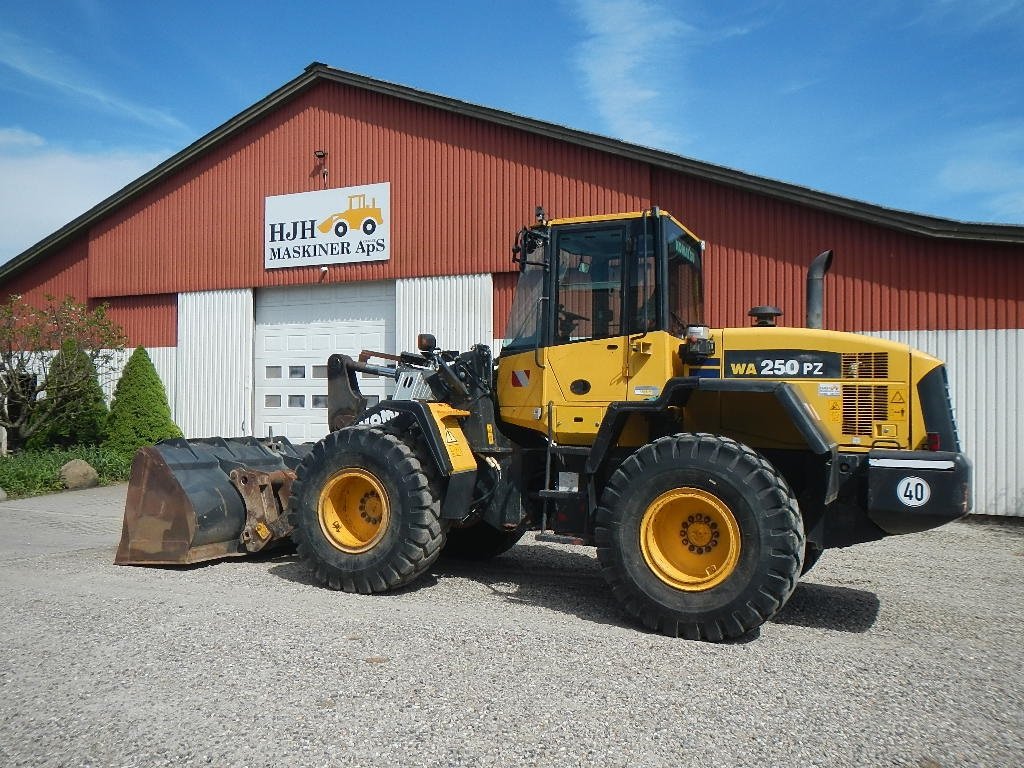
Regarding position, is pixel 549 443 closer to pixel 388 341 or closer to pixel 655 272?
pixel 655 272

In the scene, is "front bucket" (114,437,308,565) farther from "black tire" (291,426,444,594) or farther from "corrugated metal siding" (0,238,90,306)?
"corrugated metal siding" (0,238,90,306)

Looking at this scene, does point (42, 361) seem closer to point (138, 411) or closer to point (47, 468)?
point (138, 411)

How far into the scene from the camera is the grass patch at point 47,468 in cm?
1370

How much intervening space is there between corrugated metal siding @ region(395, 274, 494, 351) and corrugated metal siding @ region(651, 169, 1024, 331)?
3.36 meters

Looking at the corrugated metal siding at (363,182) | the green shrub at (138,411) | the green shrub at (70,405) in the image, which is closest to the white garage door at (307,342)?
the corrugated metal siding at (363,182)

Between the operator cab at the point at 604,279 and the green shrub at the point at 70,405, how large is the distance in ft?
41.4

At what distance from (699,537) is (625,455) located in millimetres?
1042

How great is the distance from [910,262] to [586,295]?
700 centimetres

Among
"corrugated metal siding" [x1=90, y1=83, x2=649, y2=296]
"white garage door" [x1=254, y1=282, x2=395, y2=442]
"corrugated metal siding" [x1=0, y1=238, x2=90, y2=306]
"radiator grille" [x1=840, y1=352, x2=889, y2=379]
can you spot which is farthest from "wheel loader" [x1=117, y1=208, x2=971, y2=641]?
"corrugated metal siding" [x1=0, y1=238, x2=90, y2=306]

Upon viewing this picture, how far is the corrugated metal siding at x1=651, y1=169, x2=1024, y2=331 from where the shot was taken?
1105 centimetres

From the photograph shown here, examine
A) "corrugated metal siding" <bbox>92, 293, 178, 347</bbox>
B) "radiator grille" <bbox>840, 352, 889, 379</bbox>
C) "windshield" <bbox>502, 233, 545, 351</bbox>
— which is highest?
"corrugated metal siding" <bbox>92, 293, 178, 347</bbox>

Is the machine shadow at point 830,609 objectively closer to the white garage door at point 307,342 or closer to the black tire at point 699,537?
the black tire at point 699,537

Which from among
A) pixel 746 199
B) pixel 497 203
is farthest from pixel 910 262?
pixel 497 203

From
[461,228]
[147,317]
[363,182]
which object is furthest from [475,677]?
[147,317]
